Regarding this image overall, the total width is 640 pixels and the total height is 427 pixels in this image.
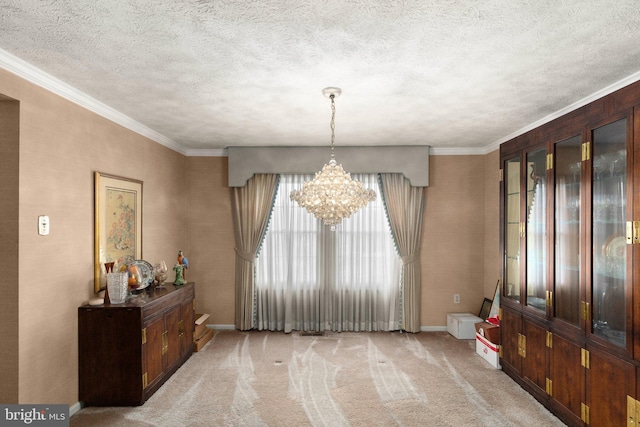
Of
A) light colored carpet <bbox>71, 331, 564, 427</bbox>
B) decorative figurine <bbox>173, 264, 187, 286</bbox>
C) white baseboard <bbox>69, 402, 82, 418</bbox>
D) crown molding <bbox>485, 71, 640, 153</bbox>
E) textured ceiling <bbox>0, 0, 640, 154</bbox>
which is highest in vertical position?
textured ceiling <bbox>0, 0, 640, 154</bbox>

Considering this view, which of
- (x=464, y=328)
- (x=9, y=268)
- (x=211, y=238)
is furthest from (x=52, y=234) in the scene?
(x=464, y=328)

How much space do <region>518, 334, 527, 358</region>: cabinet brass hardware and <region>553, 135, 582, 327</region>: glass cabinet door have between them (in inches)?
23.4

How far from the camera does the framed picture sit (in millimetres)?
3428

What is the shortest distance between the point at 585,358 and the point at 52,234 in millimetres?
4132

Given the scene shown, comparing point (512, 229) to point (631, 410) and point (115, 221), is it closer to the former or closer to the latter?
point (631, 410)

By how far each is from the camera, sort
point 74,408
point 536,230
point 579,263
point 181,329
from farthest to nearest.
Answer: point 181,329 → point 536,230 → point 74,408 → point 579,263

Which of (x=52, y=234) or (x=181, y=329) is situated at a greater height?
(x=52, y=234)

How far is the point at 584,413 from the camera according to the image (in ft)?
8.96

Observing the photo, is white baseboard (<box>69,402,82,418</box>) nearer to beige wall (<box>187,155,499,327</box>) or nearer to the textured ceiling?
beige wall (<box>187,155,499,327</box>)

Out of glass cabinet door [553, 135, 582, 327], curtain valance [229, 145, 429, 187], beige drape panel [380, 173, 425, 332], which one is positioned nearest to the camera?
glass cabinet door [553, 135, 582, 327]

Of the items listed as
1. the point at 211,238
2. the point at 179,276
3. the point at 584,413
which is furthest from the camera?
the point at 211,238

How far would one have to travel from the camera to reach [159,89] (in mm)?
3016

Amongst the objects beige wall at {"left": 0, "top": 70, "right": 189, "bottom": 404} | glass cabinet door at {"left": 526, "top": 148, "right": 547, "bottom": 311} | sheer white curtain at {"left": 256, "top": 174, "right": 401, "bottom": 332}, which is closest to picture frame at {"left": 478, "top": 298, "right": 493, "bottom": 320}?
sheer white curtain at {"left": 256, "top": 174, "right": 401, "bottom": 332}

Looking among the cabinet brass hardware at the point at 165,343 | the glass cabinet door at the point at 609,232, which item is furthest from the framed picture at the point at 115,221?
the glass cabinet door at the point at 609,232
